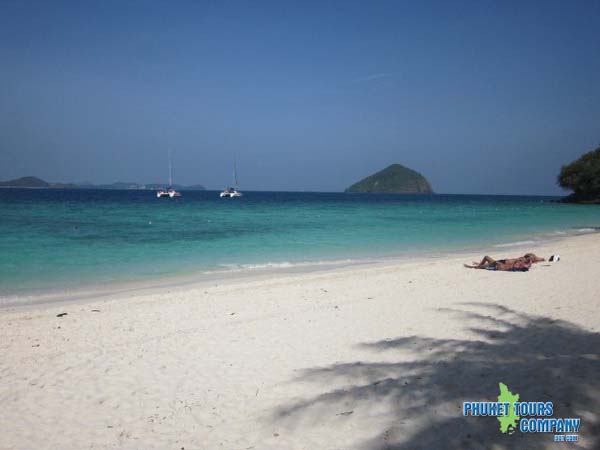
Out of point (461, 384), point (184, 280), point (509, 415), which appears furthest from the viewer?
point (184, 280)

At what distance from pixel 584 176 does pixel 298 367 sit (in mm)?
100776

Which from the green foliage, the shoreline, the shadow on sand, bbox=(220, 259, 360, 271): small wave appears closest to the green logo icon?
the shadow on sand

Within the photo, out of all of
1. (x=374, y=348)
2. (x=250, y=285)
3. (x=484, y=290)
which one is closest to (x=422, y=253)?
(x=484, y=290)

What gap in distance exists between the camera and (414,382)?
4.54 meters

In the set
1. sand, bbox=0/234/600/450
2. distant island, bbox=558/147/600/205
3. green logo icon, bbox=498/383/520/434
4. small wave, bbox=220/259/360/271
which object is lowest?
small wave, bbox=220/259/360/271

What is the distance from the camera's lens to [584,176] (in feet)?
273

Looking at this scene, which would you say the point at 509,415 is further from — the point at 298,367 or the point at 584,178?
the point at 584,178

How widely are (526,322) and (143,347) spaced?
6.81 m

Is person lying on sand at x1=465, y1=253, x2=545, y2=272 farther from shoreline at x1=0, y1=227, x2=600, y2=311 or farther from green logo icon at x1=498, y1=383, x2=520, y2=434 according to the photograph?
green logo icon at x1=498, y1=383, x2=520, y2=434

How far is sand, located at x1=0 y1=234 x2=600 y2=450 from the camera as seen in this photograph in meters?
3.75

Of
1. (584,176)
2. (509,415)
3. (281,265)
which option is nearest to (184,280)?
(281,265)

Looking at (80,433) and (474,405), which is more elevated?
(474,405)

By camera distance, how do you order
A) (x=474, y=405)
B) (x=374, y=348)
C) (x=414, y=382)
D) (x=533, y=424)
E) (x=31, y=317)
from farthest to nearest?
(x=31, y=317) → (x=374, y=348) → (x=414, y=382) → (x=474, y=405) → (x=533, y=424)

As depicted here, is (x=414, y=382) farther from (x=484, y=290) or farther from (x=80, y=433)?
(x=484, y=290)
